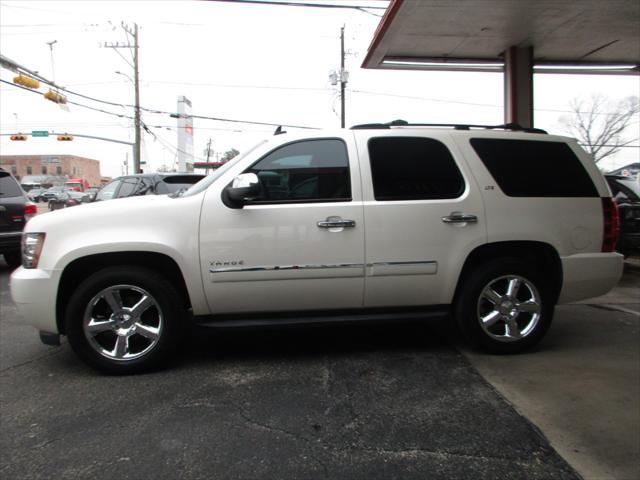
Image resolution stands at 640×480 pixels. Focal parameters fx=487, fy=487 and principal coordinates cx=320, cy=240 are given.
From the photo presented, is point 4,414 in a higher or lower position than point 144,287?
lower

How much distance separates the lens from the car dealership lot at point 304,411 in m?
2.59

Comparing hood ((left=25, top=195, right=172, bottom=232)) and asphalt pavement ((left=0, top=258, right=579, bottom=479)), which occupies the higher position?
hood ((left=25, top=195, right=172, bottom=232))

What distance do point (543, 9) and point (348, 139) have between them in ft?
19.0

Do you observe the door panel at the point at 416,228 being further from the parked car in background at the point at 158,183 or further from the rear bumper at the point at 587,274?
the parked car in background at the point at 158,183

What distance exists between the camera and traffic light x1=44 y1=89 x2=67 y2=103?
2205 cm

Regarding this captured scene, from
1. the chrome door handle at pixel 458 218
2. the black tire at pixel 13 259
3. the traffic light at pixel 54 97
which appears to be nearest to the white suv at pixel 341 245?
the chrome door handle at pixel 458 218

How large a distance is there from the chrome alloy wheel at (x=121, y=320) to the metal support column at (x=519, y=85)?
897 cm

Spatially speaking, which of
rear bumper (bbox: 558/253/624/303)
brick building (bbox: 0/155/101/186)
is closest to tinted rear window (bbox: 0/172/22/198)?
rear bumper (bbox: 558/253/624/303)

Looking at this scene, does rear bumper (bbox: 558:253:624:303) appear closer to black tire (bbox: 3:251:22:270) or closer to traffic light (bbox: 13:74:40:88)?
black tire (bbox: 3:251:22:270)

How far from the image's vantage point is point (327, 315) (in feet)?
12.9

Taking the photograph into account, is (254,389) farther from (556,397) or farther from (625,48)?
(625,48)

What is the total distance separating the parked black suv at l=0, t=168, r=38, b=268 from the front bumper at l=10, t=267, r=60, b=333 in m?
4.92

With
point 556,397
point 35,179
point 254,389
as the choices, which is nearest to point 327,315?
point 254,389

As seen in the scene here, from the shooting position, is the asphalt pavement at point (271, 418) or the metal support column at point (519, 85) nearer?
the asphalt pavement at point (271, 418)
